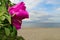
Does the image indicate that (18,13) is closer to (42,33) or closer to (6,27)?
(6,27)

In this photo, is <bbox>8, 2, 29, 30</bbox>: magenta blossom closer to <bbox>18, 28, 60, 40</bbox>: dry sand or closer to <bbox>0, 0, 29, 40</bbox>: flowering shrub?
<bbox>0, 0, 29, 40</bbox>: flowering shrub

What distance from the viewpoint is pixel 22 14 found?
1.39 ft

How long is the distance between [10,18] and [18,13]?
21mm

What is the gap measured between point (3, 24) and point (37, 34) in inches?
96.0

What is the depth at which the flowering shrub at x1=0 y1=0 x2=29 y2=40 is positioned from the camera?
42 centimetres

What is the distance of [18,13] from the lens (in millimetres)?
427

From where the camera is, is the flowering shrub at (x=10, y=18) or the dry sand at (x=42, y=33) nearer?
the flowering shrub at (x=10, y=18)

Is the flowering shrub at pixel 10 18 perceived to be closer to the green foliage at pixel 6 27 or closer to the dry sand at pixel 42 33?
the green foliage at pixel 6 27

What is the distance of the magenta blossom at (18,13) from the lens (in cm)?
43

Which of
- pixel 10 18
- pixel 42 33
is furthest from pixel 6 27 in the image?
pixel 42 33

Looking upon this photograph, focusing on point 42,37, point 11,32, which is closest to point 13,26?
point 11,32

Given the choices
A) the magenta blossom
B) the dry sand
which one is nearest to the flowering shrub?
the magenta blossom

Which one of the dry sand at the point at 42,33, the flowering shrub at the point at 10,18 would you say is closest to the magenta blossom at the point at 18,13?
the flowering shrub at the point at 10,18

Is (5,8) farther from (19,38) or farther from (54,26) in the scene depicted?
(54,26)
